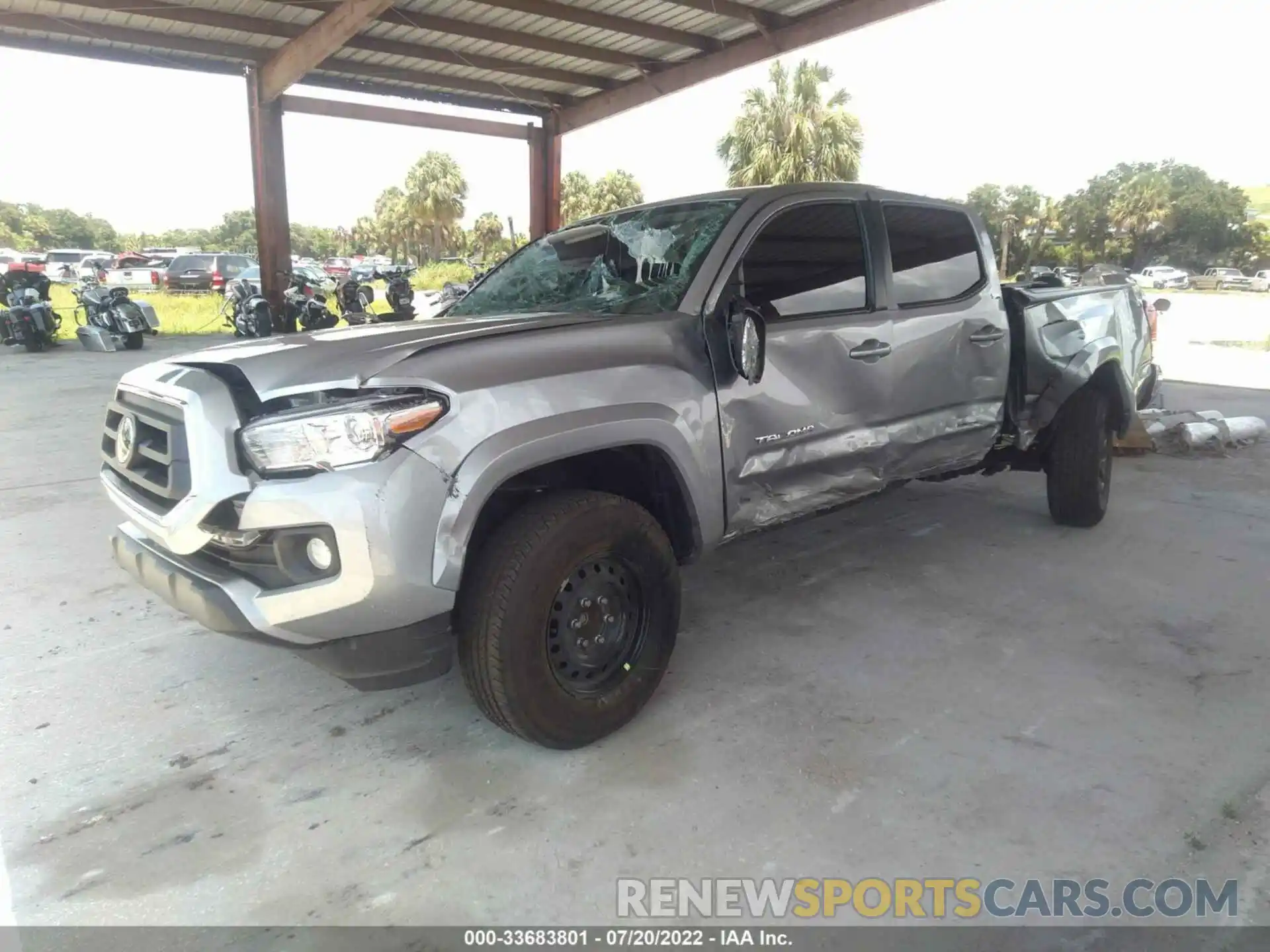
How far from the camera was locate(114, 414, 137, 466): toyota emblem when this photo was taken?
259 centimetres

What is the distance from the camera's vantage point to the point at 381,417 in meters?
2.13

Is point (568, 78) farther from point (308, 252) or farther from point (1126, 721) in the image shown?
point (308, 252)

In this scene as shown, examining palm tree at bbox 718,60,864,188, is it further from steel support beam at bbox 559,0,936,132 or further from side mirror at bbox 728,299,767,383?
side mirror at bbox 728,299,767,383

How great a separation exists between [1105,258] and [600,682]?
185ft

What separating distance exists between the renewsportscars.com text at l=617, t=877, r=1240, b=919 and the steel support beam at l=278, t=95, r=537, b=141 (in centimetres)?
1197

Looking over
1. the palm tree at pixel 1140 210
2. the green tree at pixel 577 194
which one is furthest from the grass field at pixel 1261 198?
the green tree at pixel 577 194

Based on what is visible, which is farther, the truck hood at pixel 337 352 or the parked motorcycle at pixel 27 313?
the parked motorcycle at pixel 27 313

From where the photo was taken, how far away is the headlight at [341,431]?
2.14 metres

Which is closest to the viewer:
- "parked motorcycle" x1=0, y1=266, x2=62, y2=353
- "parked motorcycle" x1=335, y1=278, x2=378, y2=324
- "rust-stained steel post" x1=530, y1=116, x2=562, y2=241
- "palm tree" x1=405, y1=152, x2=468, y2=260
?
"parked motorcycle" x1=0, y1=266, x2=62, y2=353

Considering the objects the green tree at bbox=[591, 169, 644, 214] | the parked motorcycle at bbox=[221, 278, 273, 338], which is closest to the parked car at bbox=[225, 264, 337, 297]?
the parked motorcycle at bbox=[221, 278, 273, 338]

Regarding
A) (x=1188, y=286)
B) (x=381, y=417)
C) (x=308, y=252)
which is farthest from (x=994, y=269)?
(x=308, y=252)

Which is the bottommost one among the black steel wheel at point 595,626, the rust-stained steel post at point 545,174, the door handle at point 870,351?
the black steel wheel at point 595,626

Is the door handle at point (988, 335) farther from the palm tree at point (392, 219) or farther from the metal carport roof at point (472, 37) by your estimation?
the palm tree at point (392, 219)

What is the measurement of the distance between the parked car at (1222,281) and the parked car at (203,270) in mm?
42870
